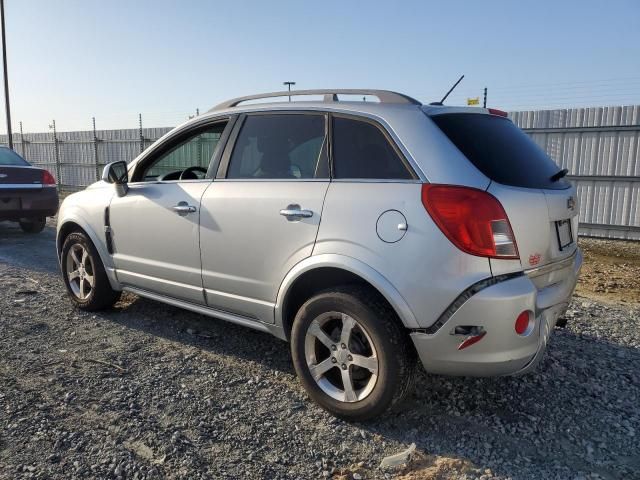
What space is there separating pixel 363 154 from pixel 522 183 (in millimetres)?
868

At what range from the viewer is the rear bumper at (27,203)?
855 cm

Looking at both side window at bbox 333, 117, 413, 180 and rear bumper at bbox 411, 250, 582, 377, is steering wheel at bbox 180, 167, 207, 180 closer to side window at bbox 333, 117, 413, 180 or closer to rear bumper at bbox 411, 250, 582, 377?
side window at bbox 333, 117, 413, 180

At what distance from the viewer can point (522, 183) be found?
2.72m

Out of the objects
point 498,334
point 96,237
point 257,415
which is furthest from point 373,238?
point 96,237

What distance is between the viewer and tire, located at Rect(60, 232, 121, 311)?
456cm

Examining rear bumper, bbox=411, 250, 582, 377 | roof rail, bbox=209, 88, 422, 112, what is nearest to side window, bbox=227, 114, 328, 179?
roof rail, bbox=209, 88, 422, 112

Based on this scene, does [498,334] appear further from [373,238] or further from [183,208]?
[183,208]

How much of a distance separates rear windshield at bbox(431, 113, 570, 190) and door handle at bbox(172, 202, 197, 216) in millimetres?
1773

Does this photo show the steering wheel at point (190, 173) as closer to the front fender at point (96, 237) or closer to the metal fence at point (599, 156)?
the front fender at point (96, 237)

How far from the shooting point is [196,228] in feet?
11.8

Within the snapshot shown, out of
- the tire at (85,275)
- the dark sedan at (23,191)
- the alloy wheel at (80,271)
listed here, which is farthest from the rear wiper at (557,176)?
the dark sedan at (23,191)

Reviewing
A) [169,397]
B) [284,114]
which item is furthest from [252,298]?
[284,114]

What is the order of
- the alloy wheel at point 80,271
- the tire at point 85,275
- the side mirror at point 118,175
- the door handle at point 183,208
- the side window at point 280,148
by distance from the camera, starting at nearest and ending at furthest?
the side window at point 280,148
the door handle at point 183,208
the side mirror at point 118,175
the tire at point 85,275
the alloy wheel at point 80,271

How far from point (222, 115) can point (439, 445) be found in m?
2.59
